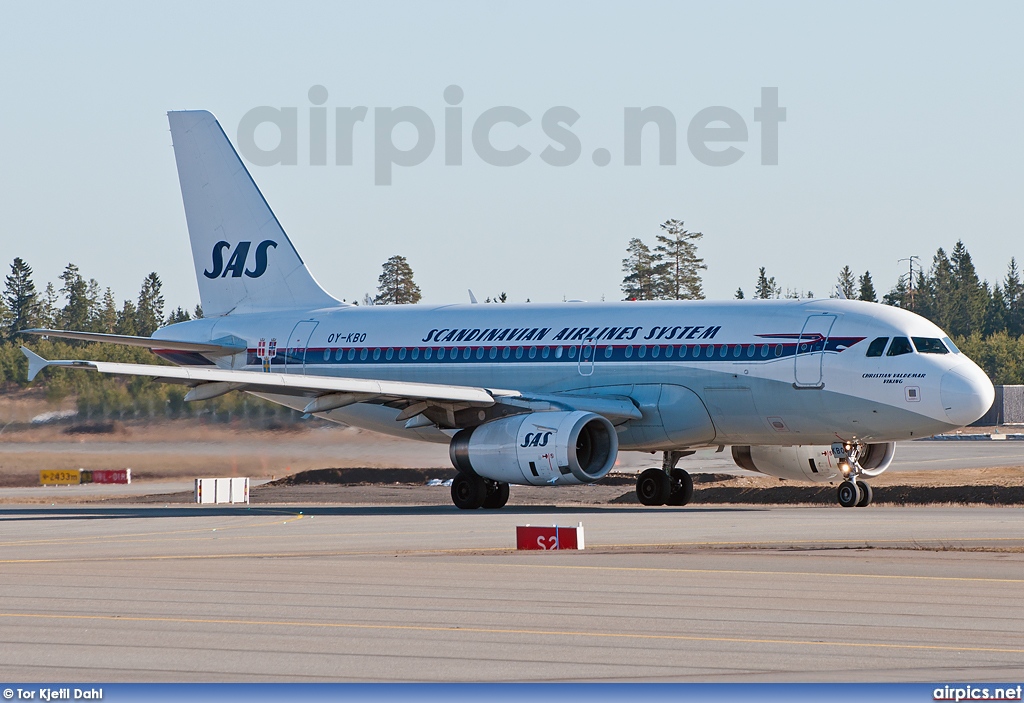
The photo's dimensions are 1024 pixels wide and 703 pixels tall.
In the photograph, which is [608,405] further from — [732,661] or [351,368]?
[732,661]

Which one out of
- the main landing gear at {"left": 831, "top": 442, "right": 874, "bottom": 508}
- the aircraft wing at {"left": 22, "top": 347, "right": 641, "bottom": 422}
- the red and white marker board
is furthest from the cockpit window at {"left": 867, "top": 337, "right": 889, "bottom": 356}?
the red and white marker board

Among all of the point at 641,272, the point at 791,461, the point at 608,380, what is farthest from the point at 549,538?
the point at 641,272

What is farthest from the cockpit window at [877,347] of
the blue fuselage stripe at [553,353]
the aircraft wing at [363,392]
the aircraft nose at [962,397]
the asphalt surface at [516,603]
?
the asphalt surface at [516,603]

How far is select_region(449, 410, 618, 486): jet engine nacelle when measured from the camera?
30672mm

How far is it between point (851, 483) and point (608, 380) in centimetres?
545

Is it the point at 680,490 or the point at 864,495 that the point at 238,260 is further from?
the point at 864,495

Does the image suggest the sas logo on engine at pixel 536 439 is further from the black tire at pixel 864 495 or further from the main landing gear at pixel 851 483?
the black tire at pixel 864 495

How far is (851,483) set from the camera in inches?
1238

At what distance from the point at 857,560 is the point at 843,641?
6662 mm

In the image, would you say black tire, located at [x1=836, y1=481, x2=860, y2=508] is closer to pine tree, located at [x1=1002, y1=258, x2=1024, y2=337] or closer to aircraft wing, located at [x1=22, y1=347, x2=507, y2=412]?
aircraft wing, located at [x1=22, y1=347, x2=507, y2=412]

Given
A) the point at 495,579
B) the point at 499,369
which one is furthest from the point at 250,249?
the point at 495,579

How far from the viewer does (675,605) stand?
14.4m

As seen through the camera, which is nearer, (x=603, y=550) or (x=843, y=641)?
(x=843, y=641)

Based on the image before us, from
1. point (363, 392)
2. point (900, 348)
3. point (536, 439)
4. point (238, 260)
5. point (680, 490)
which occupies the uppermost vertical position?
point (238, 260)
